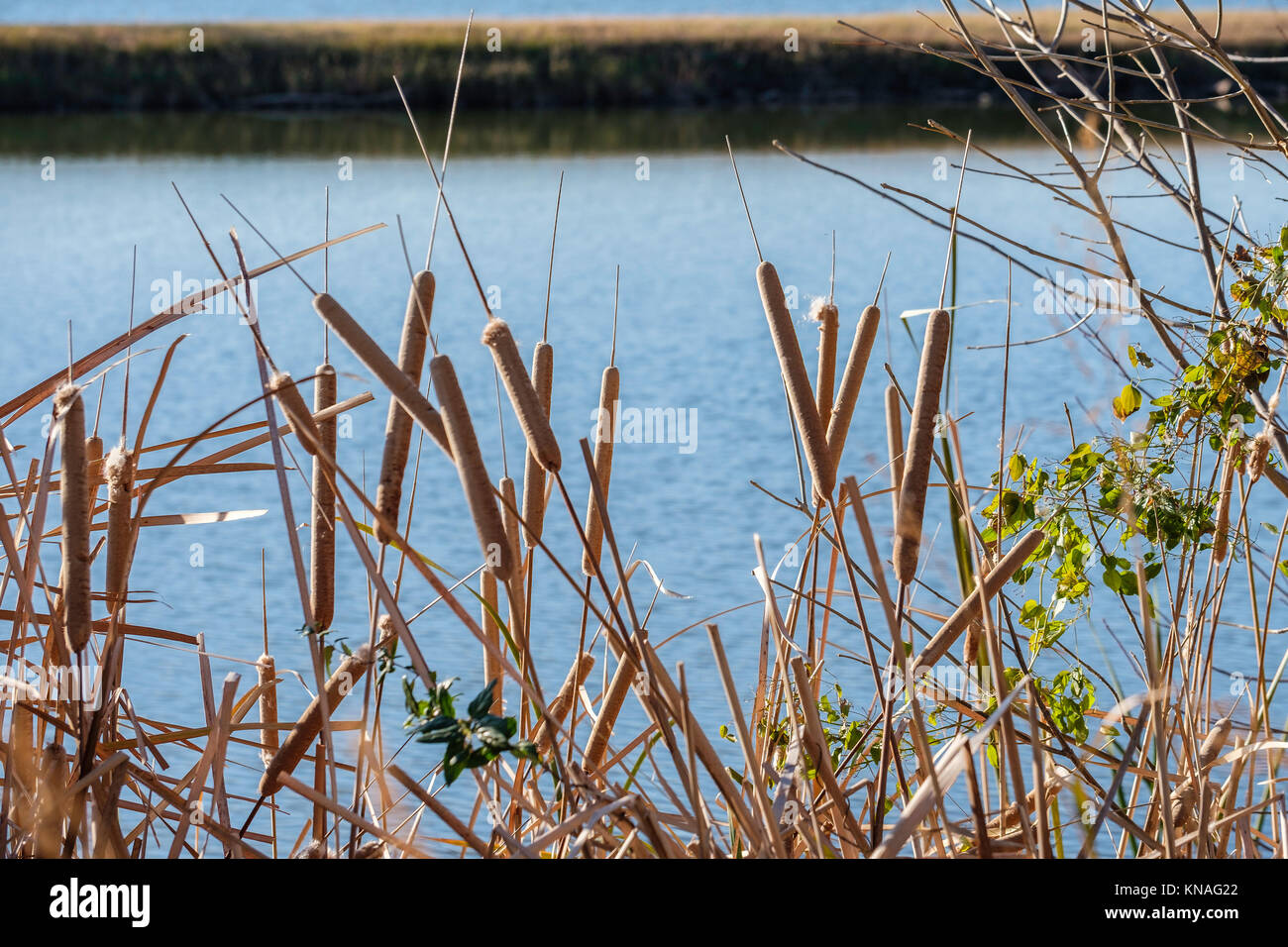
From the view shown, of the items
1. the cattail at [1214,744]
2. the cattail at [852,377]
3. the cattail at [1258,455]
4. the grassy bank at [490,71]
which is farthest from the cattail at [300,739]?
the grassy bank at [490,71]

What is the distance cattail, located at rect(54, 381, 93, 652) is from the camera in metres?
1.00

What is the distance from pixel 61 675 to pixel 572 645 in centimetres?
289

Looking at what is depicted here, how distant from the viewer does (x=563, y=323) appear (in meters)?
8.39

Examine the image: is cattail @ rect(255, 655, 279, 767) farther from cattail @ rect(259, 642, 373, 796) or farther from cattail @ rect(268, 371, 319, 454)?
cattail @ rect(268, 371, 319, 454)

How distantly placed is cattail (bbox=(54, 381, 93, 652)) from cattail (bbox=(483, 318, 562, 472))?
0.31 metres

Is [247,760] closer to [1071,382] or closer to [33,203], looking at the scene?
[1071,382]

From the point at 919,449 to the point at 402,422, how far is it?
0.43 meters

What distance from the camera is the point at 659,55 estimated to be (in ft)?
72.5

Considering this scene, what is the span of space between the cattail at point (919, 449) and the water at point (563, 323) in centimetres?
17

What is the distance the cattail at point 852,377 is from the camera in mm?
1321

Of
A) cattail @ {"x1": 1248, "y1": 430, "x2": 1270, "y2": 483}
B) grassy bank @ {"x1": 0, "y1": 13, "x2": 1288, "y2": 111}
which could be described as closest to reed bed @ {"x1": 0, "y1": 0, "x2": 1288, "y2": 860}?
cattail @ {"x1": 1248, "y1": 430, "x2": 1270, "y2": 483}

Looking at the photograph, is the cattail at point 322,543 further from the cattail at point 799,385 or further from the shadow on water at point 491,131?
the shadow on water at point 491,131

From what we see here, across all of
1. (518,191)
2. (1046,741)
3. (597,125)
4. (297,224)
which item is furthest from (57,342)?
(597,125)

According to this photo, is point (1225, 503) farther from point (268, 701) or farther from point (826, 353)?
point (268, 701)
